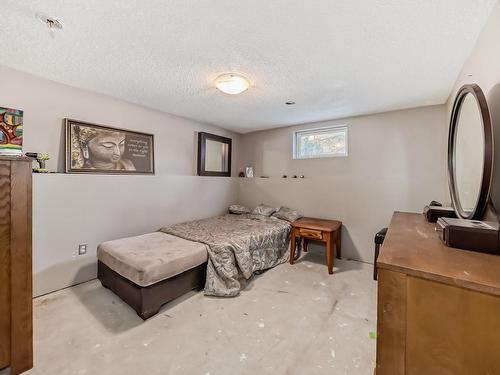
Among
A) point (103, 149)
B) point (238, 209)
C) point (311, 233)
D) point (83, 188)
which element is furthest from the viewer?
point (238, 209)

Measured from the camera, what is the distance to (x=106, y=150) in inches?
106

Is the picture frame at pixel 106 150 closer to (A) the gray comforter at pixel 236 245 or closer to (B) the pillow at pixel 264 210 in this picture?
(A) the gray comforter at pixel 236 245

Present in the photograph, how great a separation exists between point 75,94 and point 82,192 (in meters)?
1.08

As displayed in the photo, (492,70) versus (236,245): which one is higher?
(492,70)

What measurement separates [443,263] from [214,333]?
1580 mm

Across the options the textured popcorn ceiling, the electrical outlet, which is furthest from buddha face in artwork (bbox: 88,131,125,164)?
the electrical outlet

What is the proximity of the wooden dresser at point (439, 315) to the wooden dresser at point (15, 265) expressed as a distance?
1903 mm

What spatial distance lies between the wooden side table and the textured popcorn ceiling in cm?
161

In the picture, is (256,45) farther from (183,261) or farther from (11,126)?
(11,126)

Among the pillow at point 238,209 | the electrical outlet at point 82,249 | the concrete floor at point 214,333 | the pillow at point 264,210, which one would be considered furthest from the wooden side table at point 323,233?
the electrical outlet at point 82,249

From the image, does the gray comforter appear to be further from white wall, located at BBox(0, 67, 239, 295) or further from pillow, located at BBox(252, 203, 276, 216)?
white wall, located at BBox(0, 67, 239, 295)

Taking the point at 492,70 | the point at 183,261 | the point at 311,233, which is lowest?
the point at 183,261

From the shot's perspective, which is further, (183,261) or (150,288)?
(183,261)

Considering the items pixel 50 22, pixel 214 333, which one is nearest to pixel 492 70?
pixel 214 333
